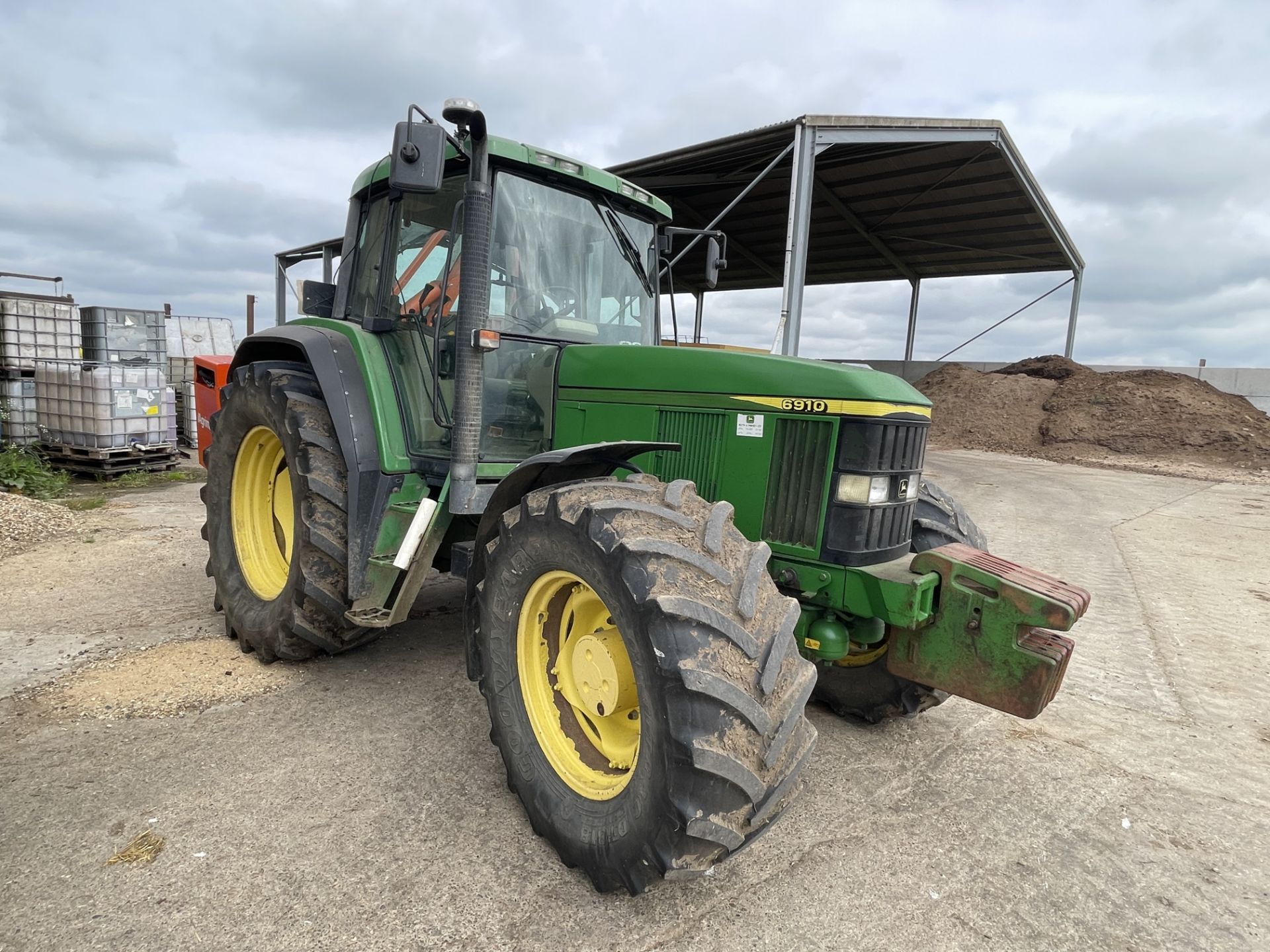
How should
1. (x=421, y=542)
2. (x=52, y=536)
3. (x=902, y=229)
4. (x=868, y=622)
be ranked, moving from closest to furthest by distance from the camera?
1. (x=868, y=622)
2. (x=421, y=542)
3. (x=52, y=536)
4. (x=902, y=229)

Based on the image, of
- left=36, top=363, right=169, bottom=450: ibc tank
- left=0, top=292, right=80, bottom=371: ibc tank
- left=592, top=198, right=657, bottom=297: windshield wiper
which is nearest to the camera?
left=592, top=198, right=657, bottom=297: windshield wiper

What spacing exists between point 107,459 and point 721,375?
31.4 feet

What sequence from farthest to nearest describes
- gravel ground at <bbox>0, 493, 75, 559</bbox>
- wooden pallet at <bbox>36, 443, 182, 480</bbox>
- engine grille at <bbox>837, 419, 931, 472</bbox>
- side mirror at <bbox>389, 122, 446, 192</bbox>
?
wooden pallet at <bbox>36, 443, 182, 480</bbox>, gravel ground at <bbox>0, 493, 75, 559</bbox>, engine grille at <bbox>837, 419, 931, 472</bbox>, side mirror at <bbox>389, 122, 446, 192</bbox>

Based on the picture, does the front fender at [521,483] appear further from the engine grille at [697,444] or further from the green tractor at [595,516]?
the engine grille at [697,444]

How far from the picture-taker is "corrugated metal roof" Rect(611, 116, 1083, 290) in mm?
10359

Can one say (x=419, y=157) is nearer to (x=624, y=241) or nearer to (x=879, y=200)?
(x=624, y=241)

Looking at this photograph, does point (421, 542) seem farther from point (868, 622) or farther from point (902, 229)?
point (902, 229)

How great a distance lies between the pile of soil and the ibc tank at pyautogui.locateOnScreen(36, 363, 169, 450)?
46.1ft

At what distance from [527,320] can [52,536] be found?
5280 mm

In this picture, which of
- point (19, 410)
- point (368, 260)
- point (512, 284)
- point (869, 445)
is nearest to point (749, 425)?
point (869, 445)

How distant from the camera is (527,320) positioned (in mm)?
3170

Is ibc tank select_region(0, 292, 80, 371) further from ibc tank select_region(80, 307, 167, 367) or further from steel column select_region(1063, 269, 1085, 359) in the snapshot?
steel column select_region(1063, 269, 1085, 359)

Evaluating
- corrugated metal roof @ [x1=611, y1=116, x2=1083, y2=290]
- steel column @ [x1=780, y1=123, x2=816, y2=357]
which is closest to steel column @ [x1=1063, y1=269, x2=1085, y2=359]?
corrugated metal roof @ [x1=611, y1=116, x2=1083, y2=290]

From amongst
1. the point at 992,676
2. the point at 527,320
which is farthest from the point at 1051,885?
the point at 527,320
